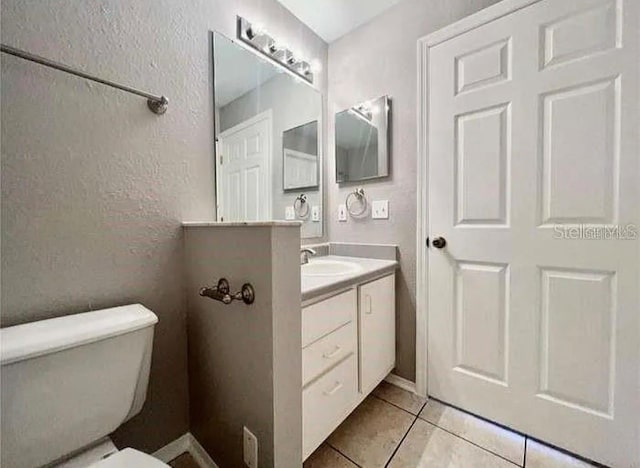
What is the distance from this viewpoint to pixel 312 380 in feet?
3.27

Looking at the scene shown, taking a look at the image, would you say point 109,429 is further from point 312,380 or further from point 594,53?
point 594,53

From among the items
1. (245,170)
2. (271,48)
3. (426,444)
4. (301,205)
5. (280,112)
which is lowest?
(426,444)

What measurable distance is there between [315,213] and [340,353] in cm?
97

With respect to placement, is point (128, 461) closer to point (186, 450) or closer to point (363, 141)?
point (186, 450)

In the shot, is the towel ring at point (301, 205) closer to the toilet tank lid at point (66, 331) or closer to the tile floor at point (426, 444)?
the toilet tank lid at point (66, 331)

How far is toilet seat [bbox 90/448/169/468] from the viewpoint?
2.21 ft

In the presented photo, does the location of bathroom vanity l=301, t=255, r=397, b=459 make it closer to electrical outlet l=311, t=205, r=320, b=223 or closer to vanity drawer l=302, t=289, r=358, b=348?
vanity drawer l=302, t=289, r=358, b=348

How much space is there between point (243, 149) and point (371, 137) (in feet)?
2.61

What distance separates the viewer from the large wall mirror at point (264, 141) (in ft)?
4.23

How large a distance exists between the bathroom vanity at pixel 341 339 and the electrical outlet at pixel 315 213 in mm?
397

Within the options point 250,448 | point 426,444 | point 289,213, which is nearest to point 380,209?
point 289,213

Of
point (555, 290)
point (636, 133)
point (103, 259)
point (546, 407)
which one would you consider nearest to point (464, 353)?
point (546, 407)

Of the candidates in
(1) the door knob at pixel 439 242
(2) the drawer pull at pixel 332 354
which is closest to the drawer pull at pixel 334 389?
(2) the drawer pull at pixel 332 354

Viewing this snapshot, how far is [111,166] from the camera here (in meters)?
0.95
